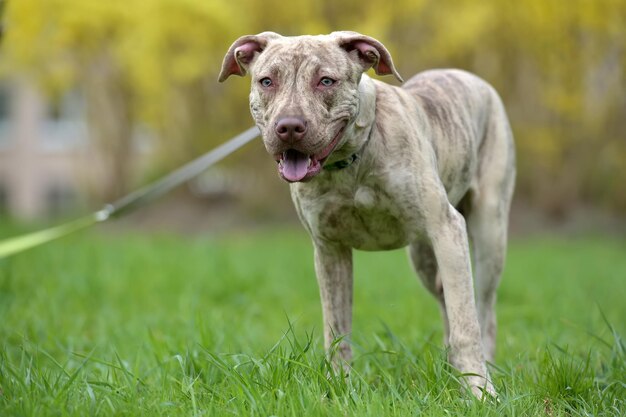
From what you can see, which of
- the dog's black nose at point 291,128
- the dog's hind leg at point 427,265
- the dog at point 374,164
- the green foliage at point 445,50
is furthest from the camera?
the green foliage at point 445,50

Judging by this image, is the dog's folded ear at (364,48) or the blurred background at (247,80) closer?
the dog's folded ear at (364,48)

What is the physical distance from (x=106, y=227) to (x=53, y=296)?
950 cm

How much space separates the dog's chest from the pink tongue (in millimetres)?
447

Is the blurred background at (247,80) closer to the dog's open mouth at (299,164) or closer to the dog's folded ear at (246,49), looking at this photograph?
the dog's folded ear at (246,49)

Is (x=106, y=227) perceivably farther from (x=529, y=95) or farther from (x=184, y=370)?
(x=184, y=370)

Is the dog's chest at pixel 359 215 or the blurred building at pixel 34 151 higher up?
the dog's chest at pixel 359 215

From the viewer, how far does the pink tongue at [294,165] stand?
3.29 meters

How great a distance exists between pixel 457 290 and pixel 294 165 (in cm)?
97

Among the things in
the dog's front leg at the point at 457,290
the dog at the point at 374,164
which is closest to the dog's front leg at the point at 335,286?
the dog at the point at 374,164

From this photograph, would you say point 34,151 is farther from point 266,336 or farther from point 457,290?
point 457,290

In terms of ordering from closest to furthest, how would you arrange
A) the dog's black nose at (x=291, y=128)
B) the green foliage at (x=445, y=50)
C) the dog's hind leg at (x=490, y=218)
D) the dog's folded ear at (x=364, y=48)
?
the dog's black nose at (x=291, y=128) → the dog's folded ear at (x=364, y=48) → the dog's hind leg at (x=490, y=218) → the green foliage at (x=445, y=50)

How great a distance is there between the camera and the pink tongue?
10.8 feet

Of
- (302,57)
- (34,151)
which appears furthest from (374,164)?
(34,151)

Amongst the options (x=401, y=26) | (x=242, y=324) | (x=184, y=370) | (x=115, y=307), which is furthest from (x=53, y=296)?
(x=401, y=26)
